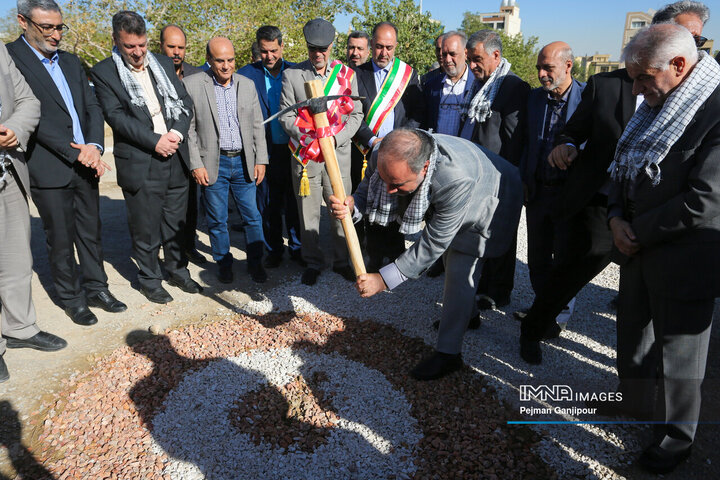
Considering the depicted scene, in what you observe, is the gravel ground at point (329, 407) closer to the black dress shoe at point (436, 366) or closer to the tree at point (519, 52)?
the black dress shoe at point (436, 366)

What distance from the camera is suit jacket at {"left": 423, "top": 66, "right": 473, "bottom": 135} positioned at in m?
4.62

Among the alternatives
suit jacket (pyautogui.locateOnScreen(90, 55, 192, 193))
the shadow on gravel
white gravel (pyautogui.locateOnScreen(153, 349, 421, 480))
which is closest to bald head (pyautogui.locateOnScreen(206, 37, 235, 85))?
suit jacket (pyautogui.locateOnScreen(90, 55, 192, 193))

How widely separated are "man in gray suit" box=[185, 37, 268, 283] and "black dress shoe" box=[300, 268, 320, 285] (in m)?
0.63

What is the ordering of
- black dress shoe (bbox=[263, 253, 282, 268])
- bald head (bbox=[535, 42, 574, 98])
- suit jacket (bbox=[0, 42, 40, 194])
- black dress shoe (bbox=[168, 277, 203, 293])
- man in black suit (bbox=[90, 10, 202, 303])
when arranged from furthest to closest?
black dress shoe (bbox=[263, 253, 282, 268])
black dress shoe (bbox=[168, 277, 203, 293])
man in black suit (bbox=[90, 10, 202, 303])
bald head (bbox=[535, 42, 574, 98])
suit jacket (bbox=[0, 42, 40, 194])

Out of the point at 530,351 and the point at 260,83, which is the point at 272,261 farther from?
the point at 530,351

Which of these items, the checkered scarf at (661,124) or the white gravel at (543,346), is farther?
the white gravel at (543,346)

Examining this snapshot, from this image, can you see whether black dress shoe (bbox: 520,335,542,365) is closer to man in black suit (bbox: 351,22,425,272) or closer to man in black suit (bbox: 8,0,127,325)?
man in black suit (bbox: 351,22,425,272)

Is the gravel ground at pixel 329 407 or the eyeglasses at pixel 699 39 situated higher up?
the eyeglasses at pixel 699 39

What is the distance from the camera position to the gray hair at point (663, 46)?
217 centimetres

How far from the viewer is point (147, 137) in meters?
4.16

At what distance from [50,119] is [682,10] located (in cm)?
503

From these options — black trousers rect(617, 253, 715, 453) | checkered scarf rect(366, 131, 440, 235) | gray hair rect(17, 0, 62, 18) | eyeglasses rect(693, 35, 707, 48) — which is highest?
gray hair rect(17, 0, 62, 18)

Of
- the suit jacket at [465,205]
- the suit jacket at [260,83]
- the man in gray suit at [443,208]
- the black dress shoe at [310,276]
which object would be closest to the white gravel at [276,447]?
the man in gray suit at [443,208]

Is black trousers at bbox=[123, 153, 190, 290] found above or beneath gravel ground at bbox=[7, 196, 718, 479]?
above
